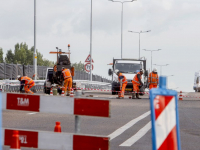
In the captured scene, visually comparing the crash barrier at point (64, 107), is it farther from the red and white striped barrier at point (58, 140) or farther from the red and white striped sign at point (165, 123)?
the red and white striped sign at point (165, 123)

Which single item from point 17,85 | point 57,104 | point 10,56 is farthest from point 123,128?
point 10,56

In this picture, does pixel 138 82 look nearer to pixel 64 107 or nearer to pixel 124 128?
pixel 124 128

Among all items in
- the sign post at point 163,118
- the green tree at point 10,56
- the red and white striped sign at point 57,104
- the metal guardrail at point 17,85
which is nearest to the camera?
the sign post at point 163,118

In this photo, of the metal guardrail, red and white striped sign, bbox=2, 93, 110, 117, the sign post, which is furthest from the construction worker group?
the sign post

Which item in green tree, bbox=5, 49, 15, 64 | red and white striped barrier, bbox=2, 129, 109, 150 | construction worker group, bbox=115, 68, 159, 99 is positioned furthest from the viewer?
green tree, bbox=5, 49, 15, 64

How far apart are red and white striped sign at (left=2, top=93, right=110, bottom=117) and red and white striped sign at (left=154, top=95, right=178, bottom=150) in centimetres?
82

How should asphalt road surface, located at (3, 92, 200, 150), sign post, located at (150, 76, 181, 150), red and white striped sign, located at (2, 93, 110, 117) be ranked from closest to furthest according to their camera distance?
1. sign post, located at (150, 76, 181, 150)
2. red and white striped sign, located at (2, 93, 110, 117)
3. asphalt road surface, located at (3, 92, 200, 150)

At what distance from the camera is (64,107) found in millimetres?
7156

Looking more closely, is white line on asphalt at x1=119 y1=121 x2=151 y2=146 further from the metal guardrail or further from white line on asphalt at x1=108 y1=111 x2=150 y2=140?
the metal guardrail

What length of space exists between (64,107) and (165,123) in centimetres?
142

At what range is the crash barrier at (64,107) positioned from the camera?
22.7ft

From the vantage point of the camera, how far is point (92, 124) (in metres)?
15.1

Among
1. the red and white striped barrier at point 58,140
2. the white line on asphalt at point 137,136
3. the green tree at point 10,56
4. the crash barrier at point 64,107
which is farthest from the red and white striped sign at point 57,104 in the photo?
the green tree at point 10,56

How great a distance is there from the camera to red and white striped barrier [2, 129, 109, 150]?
6.84 metres
